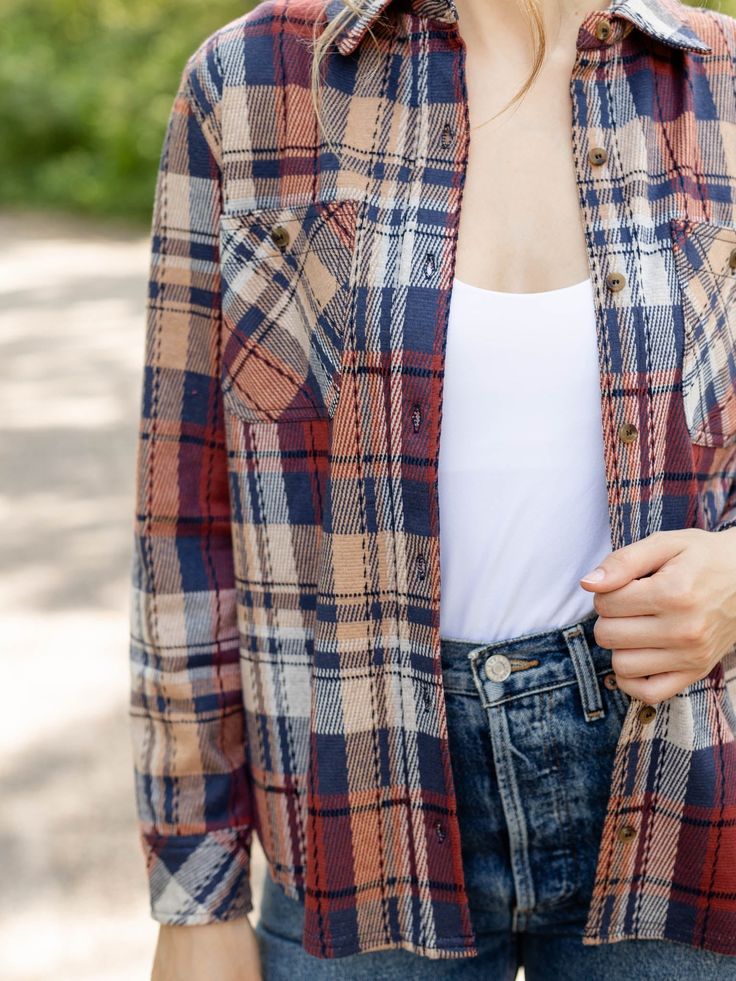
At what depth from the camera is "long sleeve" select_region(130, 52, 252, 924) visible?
52.8 inches

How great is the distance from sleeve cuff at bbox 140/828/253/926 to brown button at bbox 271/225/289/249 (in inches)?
28.4

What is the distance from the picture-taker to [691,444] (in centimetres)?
129

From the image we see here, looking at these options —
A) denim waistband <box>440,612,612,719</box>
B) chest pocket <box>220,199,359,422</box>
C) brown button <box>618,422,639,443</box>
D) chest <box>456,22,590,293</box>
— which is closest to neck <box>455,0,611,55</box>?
chest <box>456,22,590,293</box>

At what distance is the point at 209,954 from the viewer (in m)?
1.39

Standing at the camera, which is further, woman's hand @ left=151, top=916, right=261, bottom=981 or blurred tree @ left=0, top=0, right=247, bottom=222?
blurred tree @ left=0, top=0, right=247, bottom=222

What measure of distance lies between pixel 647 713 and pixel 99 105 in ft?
41.3

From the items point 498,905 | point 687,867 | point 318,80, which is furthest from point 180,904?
point 318,80

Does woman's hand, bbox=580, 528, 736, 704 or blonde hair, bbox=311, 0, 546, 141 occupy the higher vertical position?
blonde hair, bbox=311, 0, 546, 141

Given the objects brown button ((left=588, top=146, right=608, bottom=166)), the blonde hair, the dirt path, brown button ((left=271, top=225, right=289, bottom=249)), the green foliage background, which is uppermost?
the green foliage background

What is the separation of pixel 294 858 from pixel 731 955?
52 cm

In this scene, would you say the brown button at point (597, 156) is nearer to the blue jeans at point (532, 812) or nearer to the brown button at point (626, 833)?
the blue jeans at point (532, 812)

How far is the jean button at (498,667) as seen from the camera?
4.16 ft

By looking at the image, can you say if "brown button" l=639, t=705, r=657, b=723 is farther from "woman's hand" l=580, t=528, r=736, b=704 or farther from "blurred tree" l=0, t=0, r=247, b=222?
"blurred tree" l=0, t=0, r=247, b=222

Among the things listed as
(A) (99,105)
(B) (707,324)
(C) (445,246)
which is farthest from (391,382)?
(A) (99,105)
